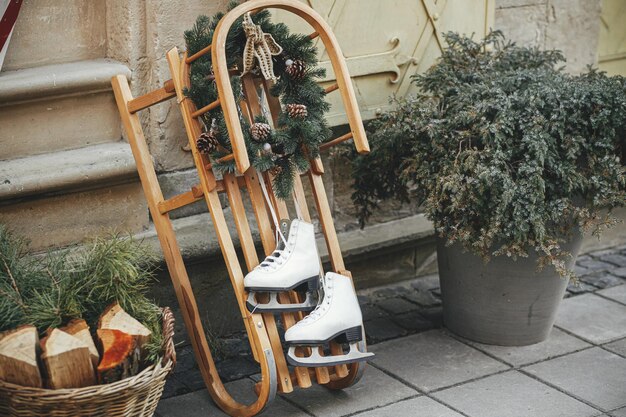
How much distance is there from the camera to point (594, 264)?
17.4 feet

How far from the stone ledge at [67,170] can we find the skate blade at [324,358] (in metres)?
1.17

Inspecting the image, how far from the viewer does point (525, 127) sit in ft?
12.2

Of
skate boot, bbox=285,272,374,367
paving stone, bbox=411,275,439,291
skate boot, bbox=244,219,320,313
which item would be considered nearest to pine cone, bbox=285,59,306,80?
skate boot, bbox=244,219,320,313

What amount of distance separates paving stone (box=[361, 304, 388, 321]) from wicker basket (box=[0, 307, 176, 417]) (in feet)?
5.44

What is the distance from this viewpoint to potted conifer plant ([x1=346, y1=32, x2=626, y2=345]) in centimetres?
366

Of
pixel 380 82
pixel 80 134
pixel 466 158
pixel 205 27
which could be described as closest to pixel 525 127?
pixel 466 158

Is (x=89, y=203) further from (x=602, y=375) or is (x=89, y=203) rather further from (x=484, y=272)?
(x=602, y=375)

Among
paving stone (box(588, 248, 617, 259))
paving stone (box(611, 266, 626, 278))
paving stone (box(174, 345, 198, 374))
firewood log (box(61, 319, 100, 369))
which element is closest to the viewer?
firewood log (box(61, 319, 100, 369))

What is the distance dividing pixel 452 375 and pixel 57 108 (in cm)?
202

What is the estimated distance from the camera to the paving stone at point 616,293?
4770 mm

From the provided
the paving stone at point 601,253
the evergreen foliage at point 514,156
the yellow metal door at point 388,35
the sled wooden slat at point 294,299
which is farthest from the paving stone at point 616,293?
the sled wooden slat at point 294,299

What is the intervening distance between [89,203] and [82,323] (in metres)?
1.04

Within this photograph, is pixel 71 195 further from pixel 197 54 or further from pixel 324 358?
pixel 324 358

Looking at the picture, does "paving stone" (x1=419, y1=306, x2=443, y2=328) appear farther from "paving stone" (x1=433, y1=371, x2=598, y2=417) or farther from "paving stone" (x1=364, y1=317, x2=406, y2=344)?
"paving stone" (x1=433, y1=371, x2=598, y2=417)
